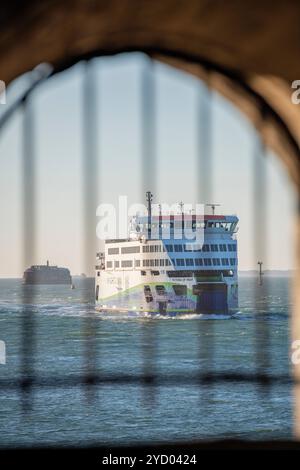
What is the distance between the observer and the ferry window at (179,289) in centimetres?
4497

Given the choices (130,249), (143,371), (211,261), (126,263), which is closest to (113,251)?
(126,263)

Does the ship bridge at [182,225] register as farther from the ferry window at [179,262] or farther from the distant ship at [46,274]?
the distant ship at [46,274]

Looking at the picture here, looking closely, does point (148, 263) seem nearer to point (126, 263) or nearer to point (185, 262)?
point (126, 263)

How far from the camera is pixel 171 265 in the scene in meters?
43.4

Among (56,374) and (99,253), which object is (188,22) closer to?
(56,374)

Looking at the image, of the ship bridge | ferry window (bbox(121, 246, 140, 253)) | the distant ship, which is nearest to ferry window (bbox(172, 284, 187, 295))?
ferry window (bbox(121, 246, 140, 253))

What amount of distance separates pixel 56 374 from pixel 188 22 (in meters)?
35.0

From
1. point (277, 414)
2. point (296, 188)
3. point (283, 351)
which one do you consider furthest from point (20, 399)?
point (296, 188)

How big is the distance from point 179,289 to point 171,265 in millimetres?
2554

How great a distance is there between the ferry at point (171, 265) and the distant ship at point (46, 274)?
40.4 metres

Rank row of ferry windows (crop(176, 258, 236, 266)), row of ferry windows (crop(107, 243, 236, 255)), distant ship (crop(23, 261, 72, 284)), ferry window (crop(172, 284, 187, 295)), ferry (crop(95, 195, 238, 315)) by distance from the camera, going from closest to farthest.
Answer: ferry (crop(95, 195, 238, 315)) → row of ferry windows (crop(107, 243, 236, 255)) → row of ferry windows (crop(176, 258, 236, 266)) → ferry window (crop(172, 284, 187, 295)) → distant ship (crop(23, 261, 72, 284))

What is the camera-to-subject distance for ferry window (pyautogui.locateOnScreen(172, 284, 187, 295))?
1770 inches

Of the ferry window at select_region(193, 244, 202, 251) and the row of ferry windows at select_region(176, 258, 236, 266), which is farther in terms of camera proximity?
the row of ferry windows at select_region(176, 258, 236, 266)

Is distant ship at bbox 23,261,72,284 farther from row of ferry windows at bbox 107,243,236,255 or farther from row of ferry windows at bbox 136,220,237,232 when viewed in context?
row of ferry windows at bbox 136,220,237,232
